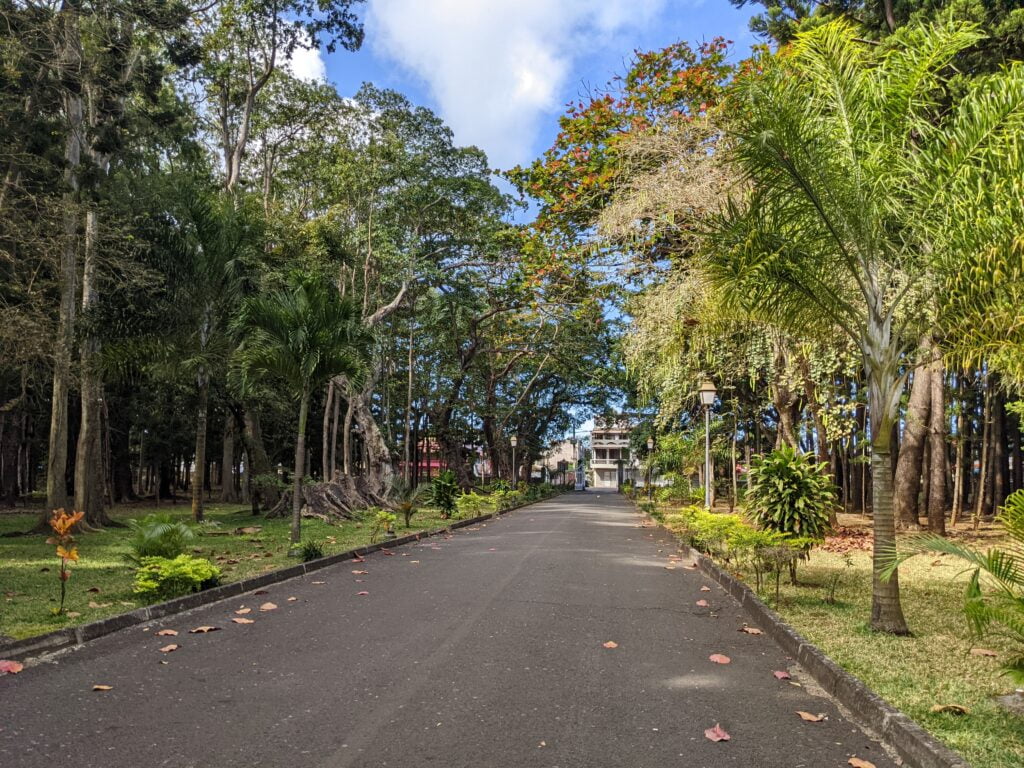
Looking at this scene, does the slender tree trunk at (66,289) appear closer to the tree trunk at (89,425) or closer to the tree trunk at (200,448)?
the tree trunk at (89,425)

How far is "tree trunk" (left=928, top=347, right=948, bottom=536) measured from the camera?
15680mm

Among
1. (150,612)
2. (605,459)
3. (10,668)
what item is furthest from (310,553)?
(605,459)

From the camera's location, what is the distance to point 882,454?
686 centimetres

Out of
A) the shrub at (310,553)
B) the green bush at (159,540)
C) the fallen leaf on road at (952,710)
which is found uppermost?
the green bush at (159,540)

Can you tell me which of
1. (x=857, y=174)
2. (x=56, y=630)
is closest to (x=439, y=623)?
(x=56, y=630)

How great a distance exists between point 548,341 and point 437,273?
10.3m

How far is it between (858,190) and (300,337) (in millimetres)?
8988

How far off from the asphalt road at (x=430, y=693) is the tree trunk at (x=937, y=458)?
30.8 feet

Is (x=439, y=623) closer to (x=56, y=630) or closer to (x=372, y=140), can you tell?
(x=56, y=630)

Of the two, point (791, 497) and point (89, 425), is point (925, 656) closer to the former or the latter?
point (791, 497)

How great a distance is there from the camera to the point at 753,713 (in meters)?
4.60

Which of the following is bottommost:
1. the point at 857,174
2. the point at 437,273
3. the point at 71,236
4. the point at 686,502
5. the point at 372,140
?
the point at 686,502

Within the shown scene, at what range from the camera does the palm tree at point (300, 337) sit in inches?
510

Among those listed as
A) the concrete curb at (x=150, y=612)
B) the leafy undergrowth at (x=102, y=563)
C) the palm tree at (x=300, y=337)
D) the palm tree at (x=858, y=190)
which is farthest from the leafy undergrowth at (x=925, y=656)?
the palm tree at (x=300, y=337)
